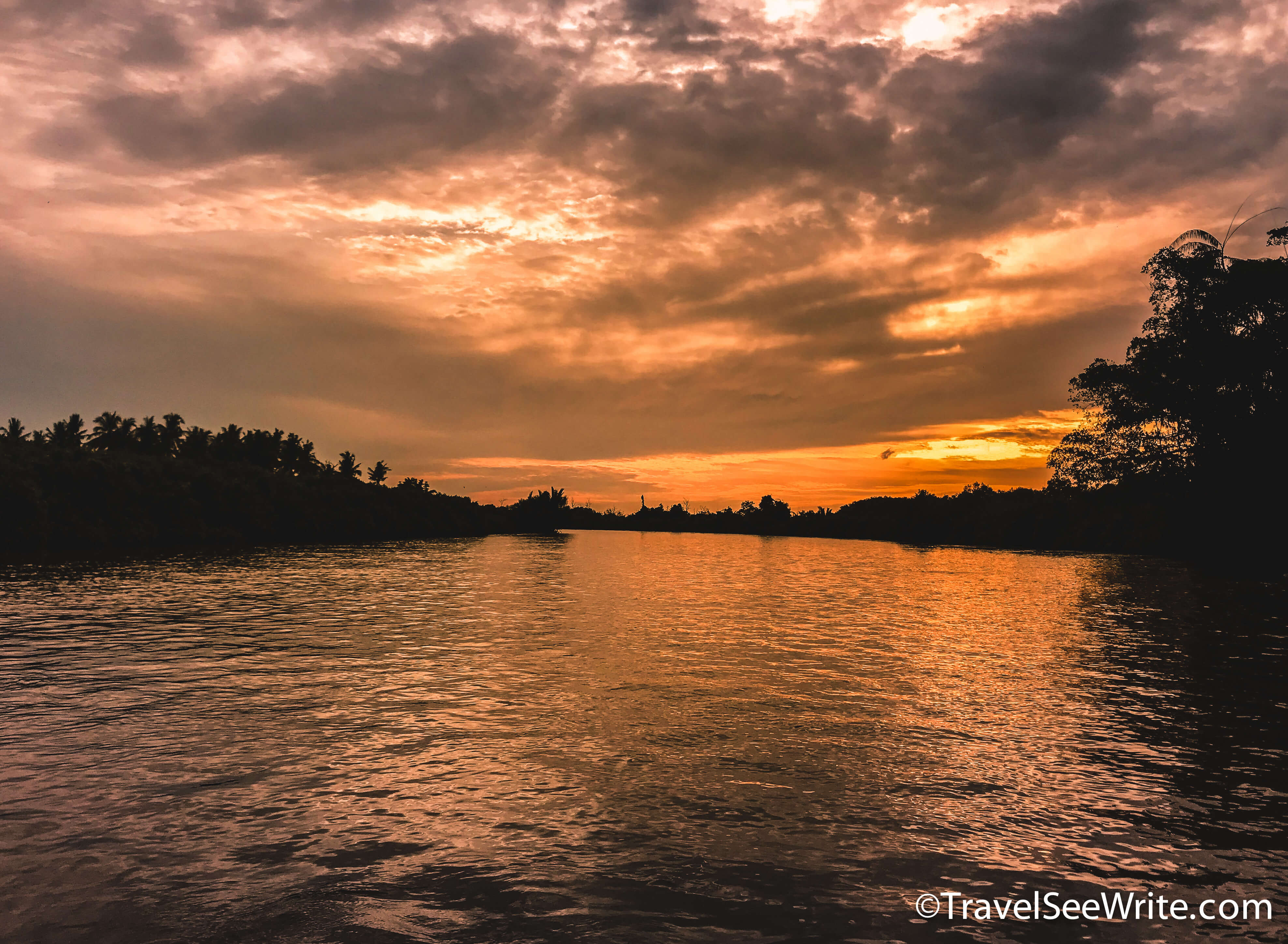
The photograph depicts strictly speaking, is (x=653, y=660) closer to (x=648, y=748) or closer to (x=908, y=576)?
(x=648, y=748)

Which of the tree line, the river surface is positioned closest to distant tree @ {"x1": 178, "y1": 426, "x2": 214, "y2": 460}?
the tree line

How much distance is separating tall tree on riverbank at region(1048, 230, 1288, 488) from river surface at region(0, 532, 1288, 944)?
4399cm

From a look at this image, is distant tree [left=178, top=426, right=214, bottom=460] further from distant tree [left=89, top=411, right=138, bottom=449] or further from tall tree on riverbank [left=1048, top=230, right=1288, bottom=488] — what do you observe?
tall tree on riverbank [left=1048, top=230, right=1288, bottom=488]

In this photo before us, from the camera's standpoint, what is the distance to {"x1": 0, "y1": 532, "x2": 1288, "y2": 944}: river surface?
28.2 ft

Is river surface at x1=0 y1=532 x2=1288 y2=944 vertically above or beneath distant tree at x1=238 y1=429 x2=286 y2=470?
beneath

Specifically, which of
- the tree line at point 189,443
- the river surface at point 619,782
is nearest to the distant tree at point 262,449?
the tree line at point 189,443

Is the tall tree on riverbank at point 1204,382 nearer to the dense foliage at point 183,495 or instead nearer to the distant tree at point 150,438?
the dense foliage at point 183,495

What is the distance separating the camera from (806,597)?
4969 centimetres

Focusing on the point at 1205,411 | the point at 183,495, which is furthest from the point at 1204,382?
the point at 183,495

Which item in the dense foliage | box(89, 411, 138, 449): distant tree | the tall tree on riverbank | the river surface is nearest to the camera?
the river surface

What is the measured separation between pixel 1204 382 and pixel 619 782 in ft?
242

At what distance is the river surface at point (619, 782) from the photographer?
338 inches

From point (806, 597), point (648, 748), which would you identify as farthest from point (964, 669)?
point (806, 597)

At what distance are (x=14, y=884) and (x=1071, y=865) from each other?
41.7 ft
